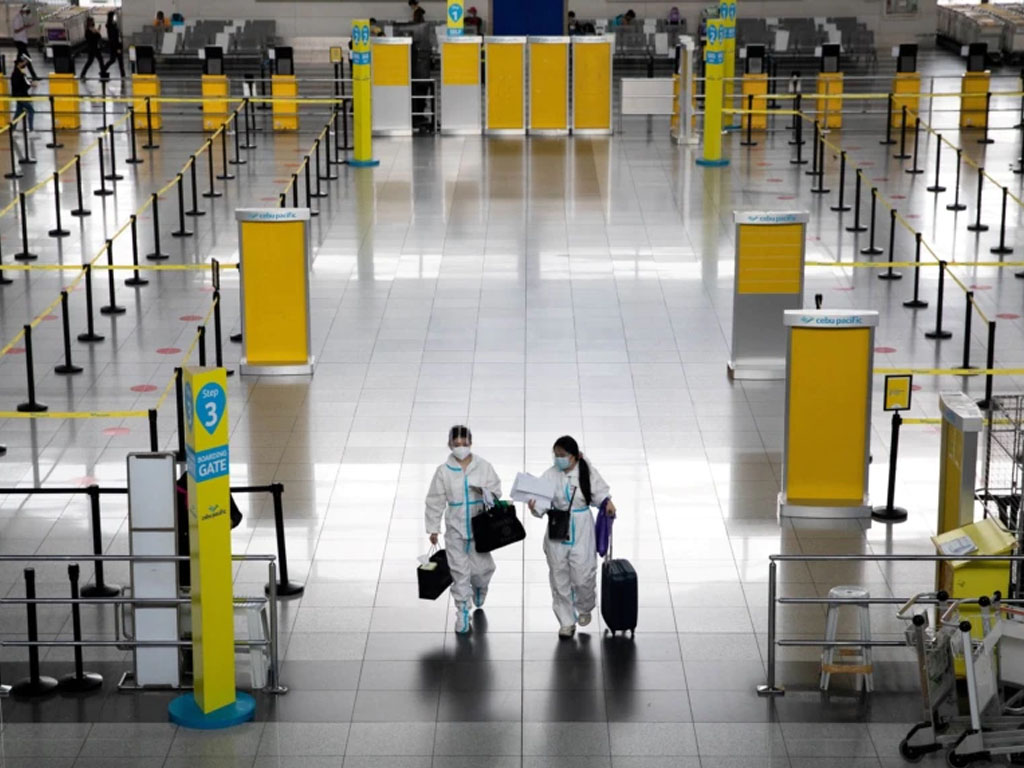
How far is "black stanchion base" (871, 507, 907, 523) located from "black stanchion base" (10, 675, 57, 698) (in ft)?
18.5

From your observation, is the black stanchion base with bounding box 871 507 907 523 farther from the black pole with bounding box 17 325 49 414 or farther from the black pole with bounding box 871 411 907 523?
the black pole with bounding box 17 325 49 414

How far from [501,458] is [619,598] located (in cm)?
323

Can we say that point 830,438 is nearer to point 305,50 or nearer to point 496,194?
point 496,194

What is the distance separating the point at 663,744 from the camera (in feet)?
27.0

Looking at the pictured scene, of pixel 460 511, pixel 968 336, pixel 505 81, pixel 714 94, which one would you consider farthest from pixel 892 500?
pixel 505 81

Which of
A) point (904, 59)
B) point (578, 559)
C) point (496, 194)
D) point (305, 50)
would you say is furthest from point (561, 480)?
point (305, 50)

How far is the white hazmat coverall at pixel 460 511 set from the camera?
9438 millimetres

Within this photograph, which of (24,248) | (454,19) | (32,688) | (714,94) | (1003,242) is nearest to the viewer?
(32,688)

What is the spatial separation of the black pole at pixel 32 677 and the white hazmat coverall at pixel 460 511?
86.0 inches

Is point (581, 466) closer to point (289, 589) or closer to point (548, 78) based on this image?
point (289, 589)

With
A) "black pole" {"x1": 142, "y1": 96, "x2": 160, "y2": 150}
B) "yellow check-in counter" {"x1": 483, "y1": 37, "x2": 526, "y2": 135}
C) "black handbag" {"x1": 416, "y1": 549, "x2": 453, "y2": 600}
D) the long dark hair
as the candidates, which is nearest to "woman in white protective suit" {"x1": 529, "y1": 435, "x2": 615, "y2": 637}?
the long dark hair

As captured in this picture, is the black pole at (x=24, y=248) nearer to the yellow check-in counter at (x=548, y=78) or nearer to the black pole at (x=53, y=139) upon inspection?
the black pole at (x=53, y=139)

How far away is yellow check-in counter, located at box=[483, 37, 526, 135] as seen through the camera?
28.6 m

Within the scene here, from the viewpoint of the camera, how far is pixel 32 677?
29.0 feet
